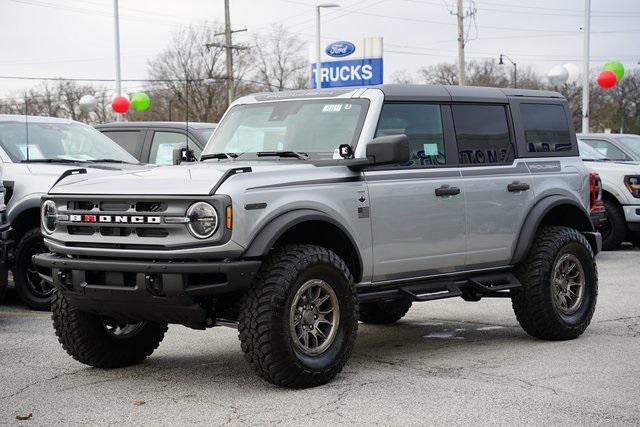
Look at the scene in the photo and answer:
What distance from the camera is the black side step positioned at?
734 cm

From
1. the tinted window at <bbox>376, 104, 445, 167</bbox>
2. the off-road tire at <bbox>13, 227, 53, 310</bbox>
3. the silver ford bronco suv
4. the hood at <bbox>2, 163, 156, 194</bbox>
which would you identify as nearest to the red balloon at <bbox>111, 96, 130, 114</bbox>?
the hood at <bbox>2, 163, 156, 194</bbox>

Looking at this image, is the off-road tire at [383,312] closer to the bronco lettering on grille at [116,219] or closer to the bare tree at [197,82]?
the bronco lettering on grille at [116,219]

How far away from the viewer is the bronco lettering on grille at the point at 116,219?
6.30 metres

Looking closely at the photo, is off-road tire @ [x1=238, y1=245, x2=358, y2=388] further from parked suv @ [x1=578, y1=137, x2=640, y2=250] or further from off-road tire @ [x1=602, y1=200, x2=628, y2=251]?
off-road tire @ [x1=602, y1=200, x2=628, y2=251]

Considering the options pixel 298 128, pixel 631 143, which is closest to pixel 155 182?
pixel 298 128

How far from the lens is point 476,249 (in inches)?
311

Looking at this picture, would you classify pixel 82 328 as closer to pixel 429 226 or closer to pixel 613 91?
pixel 429 226

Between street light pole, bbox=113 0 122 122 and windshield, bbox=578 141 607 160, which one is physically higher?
street light pole, bbox=113 0 122 122

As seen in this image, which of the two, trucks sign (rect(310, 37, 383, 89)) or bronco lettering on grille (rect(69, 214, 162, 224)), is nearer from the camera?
bronco lettering on grille (rect(69, 214, 162, 224))

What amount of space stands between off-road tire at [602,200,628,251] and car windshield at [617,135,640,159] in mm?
952

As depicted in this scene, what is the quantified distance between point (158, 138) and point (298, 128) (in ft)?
18.8

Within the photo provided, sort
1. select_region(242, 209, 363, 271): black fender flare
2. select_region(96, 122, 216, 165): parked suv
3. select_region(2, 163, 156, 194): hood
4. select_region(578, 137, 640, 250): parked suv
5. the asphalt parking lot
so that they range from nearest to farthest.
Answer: the asphalt parking lot
select_region(242, 209, 363, 271): black fender flare
select_region(2, 163, 156, 194): hood
select_region(96, 122, 216, 165): parked suv
select_region(578, 137, 640, 250): parked suv

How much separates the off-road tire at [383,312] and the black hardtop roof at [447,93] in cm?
200

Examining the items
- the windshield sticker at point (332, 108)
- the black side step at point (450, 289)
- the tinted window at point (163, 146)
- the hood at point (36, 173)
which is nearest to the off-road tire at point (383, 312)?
the black side step at point (450, 289)
